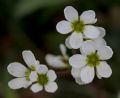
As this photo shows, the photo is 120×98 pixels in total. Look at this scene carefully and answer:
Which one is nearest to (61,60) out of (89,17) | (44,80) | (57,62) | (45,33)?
(57,62)

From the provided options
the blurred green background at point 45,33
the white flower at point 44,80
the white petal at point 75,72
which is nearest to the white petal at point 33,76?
the white flower at point 44,80

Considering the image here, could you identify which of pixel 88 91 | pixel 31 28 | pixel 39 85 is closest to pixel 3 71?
pixel 31 28

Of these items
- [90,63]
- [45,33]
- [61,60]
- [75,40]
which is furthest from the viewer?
[45,33]

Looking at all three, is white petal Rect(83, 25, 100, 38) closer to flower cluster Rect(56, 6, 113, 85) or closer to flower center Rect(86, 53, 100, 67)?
flower cluster Rect(56, 6, 113, 85)

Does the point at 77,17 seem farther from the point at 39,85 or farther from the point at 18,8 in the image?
the point at 18,8

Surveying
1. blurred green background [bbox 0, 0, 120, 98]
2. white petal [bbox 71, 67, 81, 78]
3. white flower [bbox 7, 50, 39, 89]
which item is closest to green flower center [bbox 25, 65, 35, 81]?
white flower [bbox 7, 50, 39, 89]

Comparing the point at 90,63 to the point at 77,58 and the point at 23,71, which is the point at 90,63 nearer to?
the point at 77,58
